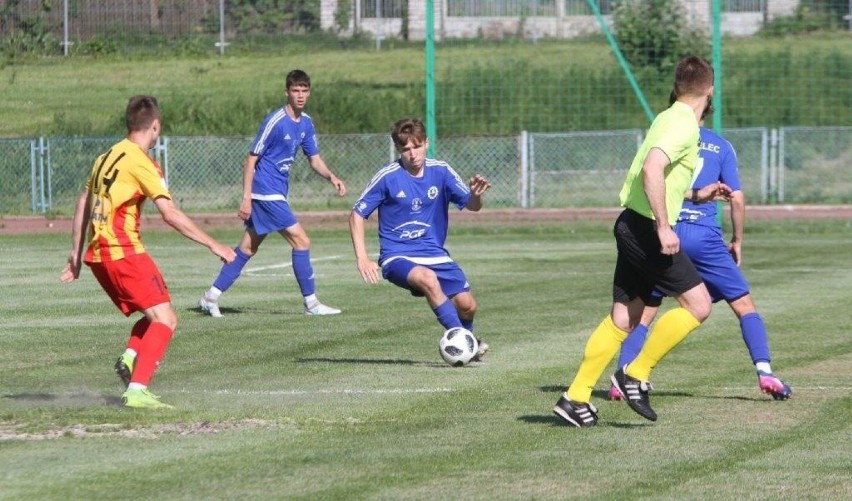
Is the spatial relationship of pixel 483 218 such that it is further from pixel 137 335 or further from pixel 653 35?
pixel 137 335

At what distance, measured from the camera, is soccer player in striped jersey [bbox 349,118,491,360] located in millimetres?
11055

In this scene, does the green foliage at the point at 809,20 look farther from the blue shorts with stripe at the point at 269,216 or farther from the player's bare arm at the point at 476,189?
the player's bare arm at the point at 476,189

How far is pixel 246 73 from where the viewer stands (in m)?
32.9

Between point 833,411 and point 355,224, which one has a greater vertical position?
point 355,224

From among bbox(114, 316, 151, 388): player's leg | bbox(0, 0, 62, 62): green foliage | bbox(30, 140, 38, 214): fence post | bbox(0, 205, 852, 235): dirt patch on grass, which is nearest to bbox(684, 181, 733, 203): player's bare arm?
bbox(114, 316, 151, 388): player's leg

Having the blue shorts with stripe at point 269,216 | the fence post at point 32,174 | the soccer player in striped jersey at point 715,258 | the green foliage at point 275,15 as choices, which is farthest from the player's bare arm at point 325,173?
the green foliage at point 275,15

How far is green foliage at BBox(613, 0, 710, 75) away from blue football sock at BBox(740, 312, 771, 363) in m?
21.1

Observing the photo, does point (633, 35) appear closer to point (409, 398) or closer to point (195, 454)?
point (409, 398)

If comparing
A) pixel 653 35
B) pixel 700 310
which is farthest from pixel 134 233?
pixel 653 35

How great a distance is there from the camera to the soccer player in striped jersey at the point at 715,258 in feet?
31.4

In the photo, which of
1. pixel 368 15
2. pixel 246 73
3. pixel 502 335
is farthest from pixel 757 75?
pixel 502 335

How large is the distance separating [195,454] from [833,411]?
3.59m

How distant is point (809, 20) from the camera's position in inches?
1262

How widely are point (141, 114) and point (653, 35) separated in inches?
885
